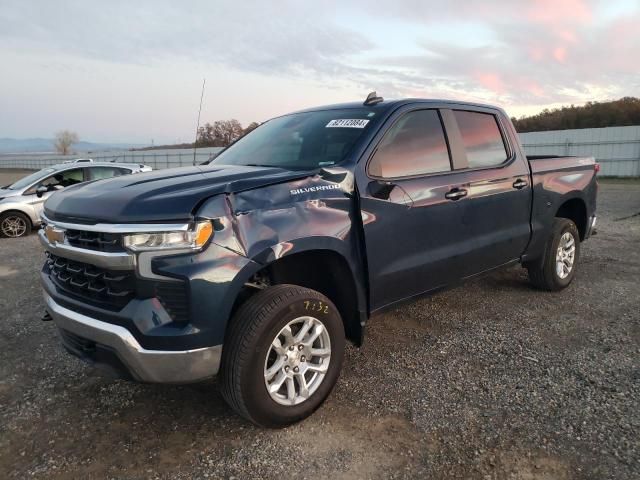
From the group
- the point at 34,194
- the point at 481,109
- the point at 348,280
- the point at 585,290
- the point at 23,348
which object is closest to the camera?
the point at 348,280

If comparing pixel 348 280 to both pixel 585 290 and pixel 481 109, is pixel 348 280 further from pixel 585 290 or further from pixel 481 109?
pixel 585 290

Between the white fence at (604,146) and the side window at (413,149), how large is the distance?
24057mm

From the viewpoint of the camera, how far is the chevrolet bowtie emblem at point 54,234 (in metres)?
2.79

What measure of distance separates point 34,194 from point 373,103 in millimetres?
8759

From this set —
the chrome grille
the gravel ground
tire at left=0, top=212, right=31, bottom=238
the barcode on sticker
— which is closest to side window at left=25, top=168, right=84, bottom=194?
tire at left=0, top=212, right=31, bottom=238

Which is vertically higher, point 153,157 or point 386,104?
point 153,157

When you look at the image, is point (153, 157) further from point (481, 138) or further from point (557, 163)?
point (481, 138)

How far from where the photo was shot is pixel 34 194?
32.6ft

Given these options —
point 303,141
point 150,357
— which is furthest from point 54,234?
point 303,141

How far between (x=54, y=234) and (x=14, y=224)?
26.8 ft

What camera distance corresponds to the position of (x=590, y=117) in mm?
32531

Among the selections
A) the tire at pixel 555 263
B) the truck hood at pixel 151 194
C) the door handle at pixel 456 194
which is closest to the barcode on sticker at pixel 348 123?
the truck hood at pixel 151 194

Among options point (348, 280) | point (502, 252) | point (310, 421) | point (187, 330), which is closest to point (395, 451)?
point (310, 421)

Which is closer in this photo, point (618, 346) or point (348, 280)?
point (348, 280)
